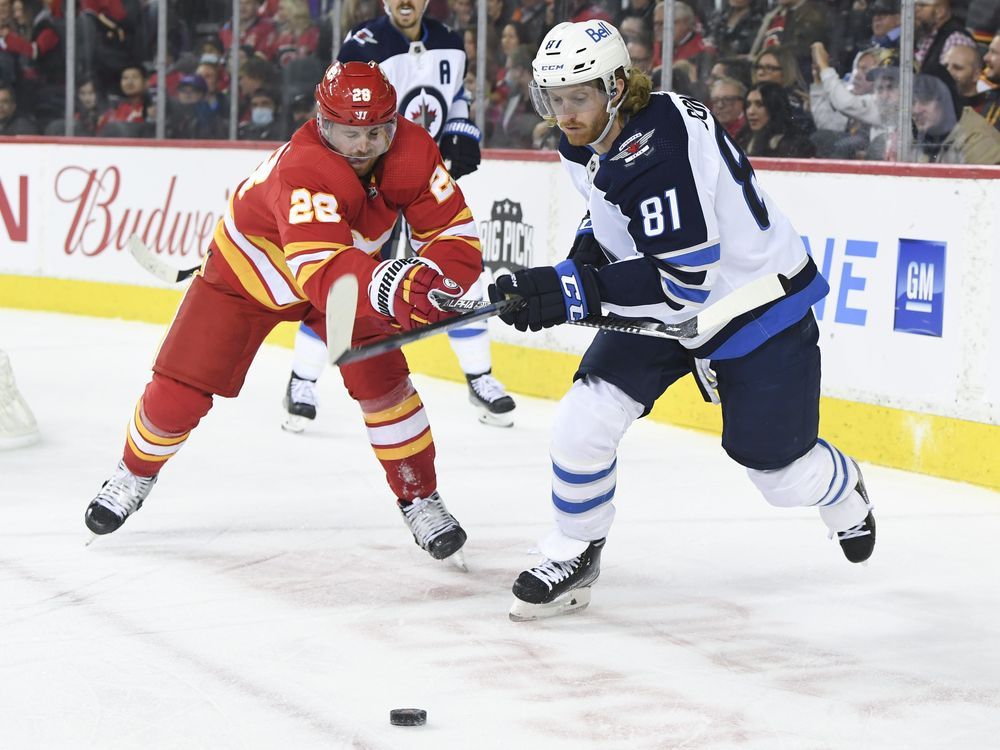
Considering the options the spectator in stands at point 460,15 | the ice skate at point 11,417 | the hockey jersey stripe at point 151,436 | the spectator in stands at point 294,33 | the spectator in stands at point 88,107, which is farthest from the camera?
the spectator in stands at point 88,107

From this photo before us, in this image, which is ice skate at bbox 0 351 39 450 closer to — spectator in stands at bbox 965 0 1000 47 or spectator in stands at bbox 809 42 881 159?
spectator in stands at bbox 809 42 881 159

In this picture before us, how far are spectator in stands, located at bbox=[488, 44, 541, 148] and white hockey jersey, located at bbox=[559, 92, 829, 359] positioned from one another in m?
3.34

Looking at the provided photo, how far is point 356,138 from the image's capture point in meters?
2.77

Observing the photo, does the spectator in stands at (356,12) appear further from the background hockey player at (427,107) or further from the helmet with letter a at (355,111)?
the helmet with letter a at (355,111)

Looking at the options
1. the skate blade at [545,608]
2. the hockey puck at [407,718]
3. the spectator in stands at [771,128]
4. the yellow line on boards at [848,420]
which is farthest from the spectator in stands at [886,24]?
the hockey puck at [407,718]

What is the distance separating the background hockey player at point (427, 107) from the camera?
4.64 metres

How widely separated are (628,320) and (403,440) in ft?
2.17

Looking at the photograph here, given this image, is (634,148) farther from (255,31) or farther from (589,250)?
(255,31)

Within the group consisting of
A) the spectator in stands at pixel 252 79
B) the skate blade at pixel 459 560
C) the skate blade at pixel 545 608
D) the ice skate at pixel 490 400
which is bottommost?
the ice skate at pixel 490 400

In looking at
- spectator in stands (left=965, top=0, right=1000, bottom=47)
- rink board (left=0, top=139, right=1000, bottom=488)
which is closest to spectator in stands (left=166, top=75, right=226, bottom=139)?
rink board (left=0, top=139, right=1000, bottom=488)

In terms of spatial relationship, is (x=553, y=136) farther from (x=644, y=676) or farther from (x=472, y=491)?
(x=644, y=676)

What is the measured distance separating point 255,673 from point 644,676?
0.63 m

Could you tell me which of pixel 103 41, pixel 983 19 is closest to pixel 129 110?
pixel 103 41

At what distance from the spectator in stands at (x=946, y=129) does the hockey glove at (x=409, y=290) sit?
7.70ft
